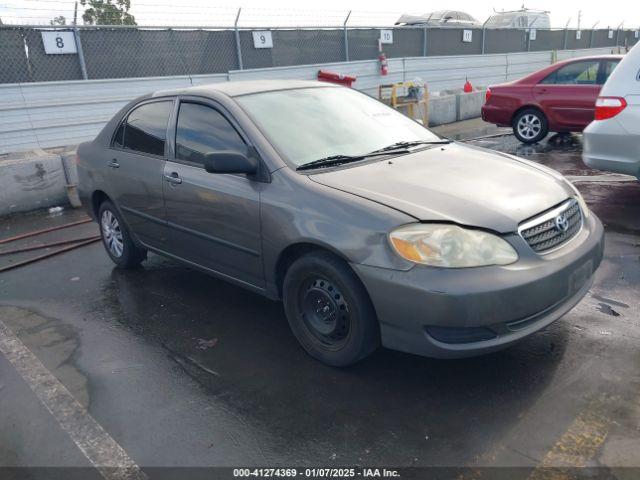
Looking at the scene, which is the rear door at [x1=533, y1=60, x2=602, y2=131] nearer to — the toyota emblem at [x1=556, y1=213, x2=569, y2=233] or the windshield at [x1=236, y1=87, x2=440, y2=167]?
the windshield at [x1=236, y1=87, x2=440, y2=167]

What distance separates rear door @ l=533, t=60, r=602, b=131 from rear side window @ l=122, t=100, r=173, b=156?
770cm

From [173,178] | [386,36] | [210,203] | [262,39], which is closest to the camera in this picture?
[210,203]

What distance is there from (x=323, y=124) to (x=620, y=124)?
3.47m

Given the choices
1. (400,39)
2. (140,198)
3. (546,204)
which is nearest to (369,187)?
(546,204)

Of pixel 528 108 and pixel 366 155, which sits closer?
pixel 366 155

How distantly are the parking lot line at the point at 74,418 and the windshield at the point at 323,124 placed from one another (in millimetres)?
1868

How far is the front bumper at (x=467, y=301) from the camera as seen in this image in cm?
263

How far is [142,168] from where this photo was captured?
4367mm

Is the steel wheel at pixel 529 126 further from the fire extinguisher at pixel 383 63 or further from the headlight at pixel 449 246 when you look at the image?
the headlight at pixel 449 246

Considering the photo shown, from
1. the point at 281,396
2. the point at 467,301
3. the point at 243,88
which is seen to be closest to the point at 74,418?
the point at 281,396

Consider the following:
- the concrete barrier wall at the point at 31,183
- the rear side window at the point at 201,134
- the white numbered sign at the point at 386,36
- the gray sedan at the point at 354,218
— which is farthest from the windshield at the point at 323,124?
the white numbered sign at the point at 386,36

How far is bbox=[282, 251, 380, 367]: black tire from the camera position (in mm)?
2936

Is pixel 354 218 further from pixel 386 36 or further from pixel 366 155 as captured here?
pixel 386 36

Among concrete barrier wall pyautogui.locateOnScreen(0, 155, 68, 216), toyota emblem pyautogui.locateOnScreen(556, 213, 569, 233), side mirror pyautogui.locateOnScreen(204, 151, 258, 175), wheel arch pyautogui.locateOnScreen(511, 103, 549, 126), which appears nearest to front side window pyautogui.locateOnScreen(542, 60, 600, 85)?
wheel arch pyautogui.locateOnScreen(511, 103, 549, 126)
